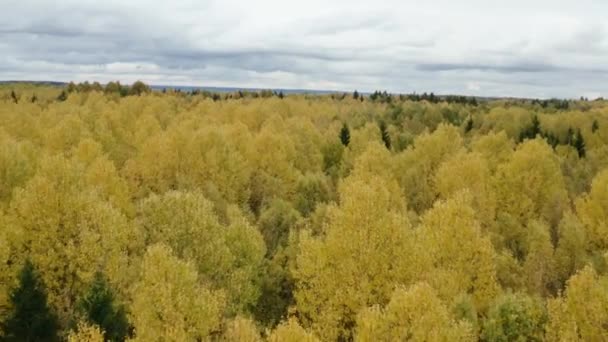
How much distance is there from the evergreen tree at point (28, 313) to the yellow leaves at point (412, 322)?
21.4 m

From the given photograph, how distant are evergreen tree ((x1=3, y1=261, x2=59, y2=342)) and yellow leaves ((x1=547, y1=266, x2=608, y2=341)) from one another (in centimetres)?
3277

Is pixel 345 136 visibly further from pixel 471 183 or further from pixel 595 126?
pixel 595 126

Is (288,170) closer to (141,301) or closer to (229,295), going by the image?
(229,295)

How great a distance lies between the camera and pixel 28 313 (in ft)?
127

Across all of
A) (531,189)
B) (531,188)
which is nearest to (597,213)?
(531,189)

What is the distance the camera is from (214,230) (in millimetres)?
43062

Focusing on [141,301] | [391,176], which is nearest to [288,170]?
[391,176]

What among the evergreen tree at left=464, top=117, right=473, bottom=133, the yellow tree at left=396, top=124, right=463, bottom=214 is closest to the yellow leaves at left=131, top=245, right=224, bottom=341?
the yellow tree at left=396, top=124, right=463, bottom=214

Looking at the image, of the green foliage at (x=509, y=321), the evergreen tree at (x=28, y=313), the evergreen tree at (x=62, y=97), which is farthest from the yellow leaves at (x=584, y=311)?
the evergreen tree at (x=62, y=97)

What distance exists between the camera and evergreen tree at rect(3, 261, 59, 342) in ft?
126

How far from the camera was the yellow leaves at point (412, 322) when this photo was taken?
30348 mm

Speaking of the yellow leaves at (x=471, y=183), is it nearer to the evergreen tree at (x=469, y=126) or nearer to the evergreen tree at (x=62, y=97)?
the evergreen tree at (x=469, y=126)

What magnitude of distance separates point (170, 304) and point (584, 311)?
26289 mm

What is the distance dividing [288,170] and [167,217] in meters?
38.4
